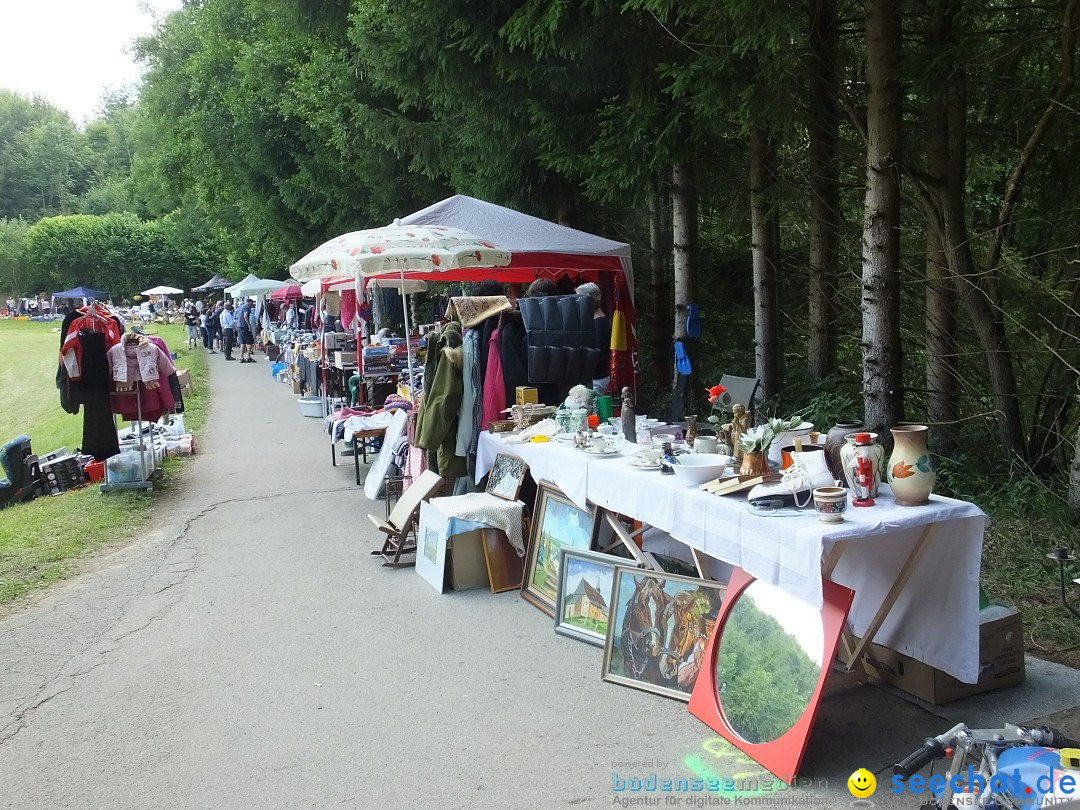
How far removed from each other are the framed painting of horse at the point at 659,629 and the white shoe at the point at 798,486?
Result: 0.51 metres

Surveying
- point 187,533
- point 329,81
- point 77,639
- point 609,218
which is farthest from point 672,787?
point 329,81

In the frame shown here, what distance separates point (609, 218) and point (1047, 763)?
11.7 metres

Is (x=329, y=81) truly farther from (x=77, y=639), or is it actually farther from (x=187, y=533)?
(x=77, y=639)

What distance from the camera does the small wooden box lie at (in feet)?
22.4

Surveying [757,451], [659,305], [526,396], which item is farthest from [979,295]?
[659,305]

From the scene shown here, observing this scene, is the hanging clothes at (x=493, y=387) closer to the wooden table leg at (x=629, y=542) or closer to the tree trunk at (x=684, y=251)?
the wooden table leg at (x=629, y=542)

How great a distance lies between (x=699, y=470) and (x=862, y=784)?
159 cm

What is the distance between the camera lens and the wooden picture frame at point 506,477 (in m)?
6.07

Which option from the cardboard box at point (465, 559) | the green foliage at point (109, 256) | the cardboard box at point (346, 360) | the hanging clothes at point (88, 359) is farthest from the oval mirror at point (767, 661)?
the green foliage at point (109, 256)

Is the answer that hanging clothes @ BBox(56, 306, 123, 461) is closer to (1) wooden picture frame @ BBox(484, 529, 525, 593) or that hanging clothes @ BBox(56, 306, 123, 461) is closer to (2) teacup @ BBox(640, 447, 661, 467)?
(1) wooden picture frame @ BBox(484, 529, 525, 593)

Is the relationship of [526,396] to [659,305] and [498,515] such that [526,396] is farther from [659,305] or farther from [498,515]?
[659,305]

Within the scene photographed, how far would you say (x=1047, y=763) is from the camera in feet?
8.68

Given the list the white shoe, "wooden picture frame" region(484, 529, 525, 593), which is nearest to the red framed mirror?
the white shoe

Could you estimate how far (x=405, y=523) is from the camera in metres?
6.55
